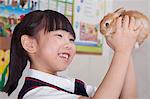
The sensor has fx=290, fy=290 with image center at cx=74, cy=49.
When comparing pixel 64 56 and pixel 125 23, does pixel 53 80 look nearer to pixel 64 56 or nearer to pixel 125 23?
pixel 64 56

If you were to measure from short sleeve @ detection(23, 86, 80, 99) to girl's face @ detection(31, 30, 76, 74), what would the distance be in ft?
0.24

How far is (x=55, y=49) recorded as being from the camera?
0.69 metres

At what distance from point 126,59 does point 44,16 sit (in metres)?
0.25

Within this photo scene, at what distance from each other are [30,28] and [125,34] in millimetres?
250

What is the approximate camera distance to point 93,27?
1.29m

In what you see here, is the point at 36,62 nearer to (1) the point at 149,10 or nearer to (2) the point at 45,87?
(2) the point at 45,87

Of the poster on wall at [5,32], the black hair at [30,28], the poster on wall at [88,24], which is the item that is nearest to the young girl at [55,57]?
the black hair at [30,28]

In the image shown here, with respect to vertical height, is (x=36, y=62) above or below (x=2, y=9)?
below

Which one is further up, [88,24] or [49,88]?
[88,24]

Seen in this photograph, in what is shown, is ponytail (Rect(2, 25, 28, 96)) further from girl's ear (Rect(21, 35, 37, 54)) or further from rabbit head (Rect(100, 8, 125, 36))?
rabbit head (Rect(100, 8, 125, 36))

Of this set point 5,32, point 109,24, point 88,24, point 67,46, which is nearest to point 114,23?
point 109,24

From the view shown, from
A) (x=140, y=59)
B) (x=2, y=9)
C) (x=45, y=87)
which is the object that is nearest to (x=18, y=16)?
(x=2, y=9)

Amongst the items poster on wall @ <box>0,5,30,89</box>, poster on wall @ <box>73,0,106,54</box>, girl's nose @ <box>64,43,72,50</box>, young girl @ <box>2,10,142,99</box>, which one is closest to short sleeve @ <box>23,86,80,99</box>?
young girl @ <box>2,10,142,99</box>

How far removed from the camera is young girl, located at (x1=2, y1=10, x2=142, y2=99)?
613 mm
